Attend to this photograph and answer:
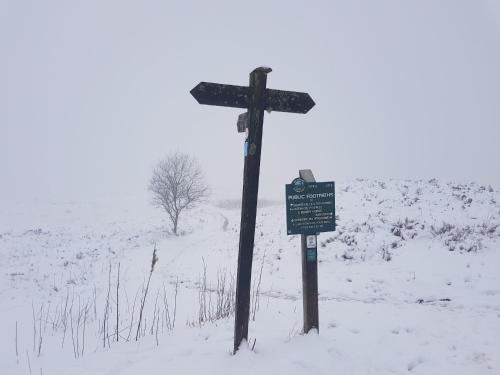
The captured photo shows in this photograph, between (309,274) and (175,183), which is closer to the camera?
(309,274)

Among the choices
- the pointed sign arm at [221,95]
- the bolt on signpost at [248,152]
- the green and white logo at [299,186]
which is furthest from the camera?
the green and white logo at [299,186]

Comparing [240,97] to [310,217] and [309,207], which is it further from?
[310,217]

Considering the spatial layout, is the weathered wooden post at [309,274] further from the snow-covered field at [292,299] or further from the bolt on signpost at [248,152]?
the bolt on signpost at [248,152]

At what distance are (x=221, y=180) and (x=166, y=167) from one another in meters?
99.7

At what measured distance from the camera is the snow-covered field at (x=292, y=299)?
451cm

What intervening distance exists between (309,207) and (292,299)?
455cm

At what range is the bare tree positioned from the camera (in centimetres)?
2895

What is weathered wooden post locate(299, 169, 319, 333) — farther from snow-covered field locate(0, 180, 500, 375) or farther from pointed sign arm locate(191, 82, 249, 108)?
pointed sign arm locate(191, 82, 249, 108)

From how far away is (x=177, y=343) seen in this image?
5051 millimetres

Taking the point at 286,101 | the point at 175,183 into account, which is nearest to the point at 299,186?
the point at 286,101

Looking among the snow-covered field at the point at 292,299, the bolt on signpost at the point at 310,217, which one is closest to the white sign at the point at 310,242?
the bolt on signpost at the point at 310,217

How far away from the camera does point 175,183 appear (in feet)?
95.2

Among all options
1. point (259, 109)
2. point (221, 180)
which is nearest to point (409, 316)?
point (259, 109)

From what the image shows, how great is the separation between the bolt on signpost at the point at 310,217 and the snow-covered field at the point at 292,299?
742mm
